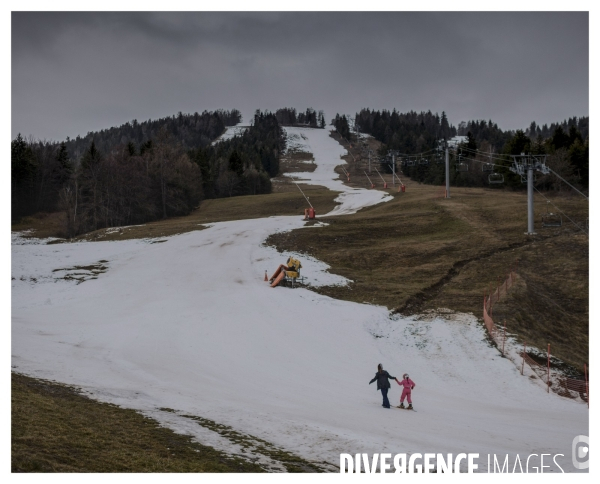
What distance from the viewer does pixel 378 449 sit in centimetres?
1434

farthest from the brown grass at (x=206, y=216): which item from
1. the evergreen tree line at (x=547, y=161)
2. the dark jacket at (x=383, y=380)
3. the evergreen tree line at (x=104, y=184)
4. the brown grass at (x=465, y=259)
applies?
the dark jacket at (x=383, y=380)

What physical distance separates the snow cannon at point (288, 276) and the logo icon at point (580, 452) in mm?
26466

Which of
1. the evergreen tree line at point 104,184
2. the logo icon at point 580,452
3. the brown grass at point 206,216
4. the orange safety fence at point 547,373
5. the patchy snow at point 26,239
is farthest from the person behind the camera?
the evergreen tree line at point 104,184

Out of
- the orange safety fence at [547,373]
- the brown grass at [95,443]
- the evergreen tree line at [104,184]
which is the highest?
the evergreen tree line at [104,184]

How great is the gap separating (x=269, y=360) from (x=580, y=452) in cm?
1464

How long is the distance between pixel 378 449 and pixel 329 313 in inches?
808

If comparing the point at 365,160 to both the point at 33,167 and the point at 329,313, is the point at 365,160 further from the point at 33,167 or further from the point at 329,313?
the point at 329,313

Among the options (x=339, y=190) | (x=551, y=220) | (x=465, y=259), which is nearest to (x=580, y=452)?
(x=465, y=259)

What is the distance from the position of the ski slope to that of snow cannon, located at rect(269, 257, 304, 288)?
3.94 feet

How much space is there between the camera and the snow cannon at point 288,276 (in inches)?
1621

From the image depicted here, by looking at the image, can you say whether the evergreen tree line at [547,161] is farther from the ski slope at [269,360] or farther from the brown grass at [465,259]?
the ski slope at [269,360]

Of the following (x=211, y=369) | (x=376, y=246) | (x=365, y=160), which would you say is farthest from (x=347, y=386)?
(x=365, y=160)

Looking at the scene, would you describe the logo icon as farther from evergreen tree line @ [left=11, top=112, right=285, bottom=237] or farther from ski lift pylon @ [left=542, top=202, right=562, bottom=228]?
evergreen tree line @ [left=11, top=112, right=285, bottom=237]
